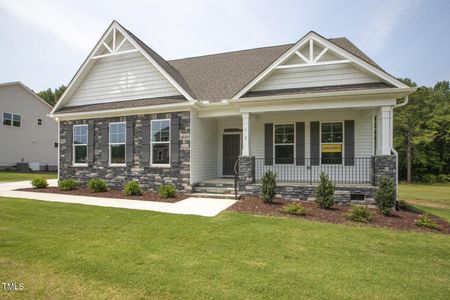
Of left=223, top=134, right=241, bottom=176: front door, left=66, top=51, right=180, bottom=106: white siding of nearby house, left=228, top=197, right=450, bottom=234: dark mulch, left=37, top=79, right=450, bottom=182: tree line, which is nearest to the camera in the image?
left=228, top=197, right=450, bottom=234: dark mulch

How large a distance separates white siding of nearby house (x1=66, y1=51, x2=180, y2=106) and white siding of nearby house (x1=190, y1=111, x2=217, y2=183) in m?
1.74

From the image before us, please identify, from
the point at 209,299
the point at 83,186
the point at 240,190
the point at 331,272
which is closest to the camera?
the point at 209,299

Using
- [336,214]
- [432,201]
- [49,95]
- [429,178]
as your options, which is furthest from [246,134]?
[49,95]

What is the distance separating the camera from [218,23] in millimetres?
10367

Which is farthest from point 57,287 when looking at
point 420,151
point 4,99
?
point 420,151

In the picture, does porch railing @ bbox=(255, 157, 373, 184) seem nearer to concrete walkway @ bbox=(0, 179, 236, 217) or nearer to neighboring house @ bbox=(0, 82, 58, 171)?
concrete walkway @ bbox=(0, 179, 236, 217)

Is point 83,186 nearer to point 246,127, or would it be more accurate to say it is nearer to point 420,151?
point 246,127

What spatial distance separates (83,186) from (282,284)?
11.4 metres

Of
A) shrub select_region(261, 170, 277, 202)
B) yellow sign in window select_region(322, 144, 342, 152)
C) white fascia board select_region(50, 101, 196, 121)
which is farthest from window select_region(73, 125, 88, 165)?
yellow sign in window select_region(322, 144, 342, 152)

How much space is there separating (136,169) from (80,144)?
346 centimetres

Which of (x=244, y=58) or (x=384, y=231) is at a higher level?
(x=244, y=58)

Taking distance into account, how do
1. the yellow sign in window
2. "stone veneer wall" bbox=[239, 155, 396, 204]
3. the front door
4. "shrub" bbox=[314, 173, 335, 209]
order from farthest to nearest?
1. the front door
2. the yellow sign in window
3. "stone veneer wall" bbox=[239, 155, 396, 204]
4. "shrub" bbox=[314, 173, 335, 209]

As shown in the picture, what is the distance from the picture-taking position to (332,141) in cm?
1037

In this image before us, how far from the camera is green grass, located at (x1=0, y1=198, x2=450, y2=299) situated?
3.29m
